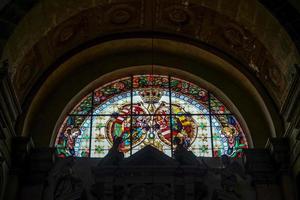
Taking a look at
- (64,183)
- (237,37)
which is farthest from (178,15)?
(64,183)

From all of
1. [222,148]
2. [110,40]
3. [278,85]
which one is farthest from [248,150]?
[110,40]

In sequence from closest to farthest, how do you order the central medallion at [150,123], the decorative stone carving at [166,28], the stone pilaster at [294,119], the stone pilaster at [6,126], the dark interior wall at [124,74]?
the stone pilaster at [6,126] → the stone pilaster at [294,119] → the decorative stone carving at [166,28] → the dark interior wall at [124,74] → the central medallion at [150,123]

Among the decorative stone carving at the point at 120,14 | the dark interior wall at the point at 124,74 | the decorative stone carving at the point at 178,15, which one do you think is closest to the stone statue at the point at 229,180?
the dark interior wall at the point at 124,74

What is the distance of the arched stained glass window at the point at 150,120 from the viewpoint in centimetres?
1258

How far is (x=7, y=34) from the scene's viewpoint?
1022cm

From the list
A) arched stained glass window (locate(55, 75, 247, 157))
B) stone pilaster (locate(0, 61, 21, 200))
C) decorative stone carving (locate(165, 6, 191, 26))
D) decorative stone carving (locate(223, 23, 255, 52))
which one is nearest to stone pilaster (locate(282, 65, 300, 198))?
arched stained glass window (locate(55, 75, 247, 157))

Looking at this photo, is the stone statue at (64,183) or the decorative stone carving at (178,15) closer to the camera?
the stone statue at (64,183)

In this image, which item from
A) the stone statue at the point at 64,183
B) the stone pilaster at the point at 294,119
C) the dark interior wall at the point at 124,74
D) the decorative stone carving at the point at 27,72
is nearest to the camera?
the stone pilaster at the point at 294,119

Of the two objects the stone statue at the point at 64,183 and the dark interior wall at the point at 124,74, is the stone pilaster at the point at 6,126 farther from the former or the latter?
the dark interior wall at the point at 124,74

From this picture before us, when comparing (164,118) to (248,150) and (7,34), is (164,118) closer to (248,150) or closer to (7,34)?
(248,150)

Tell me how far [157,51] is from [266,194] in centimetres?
481

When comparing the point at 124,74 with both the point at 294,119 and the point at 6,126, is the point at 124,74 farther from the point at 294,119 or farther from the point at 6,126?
the point at 294,119

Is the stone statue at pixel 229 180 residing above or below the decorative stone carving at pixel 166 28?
below

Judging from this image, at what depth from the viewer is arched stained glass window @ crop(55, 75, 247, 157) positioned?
41.3 feet
